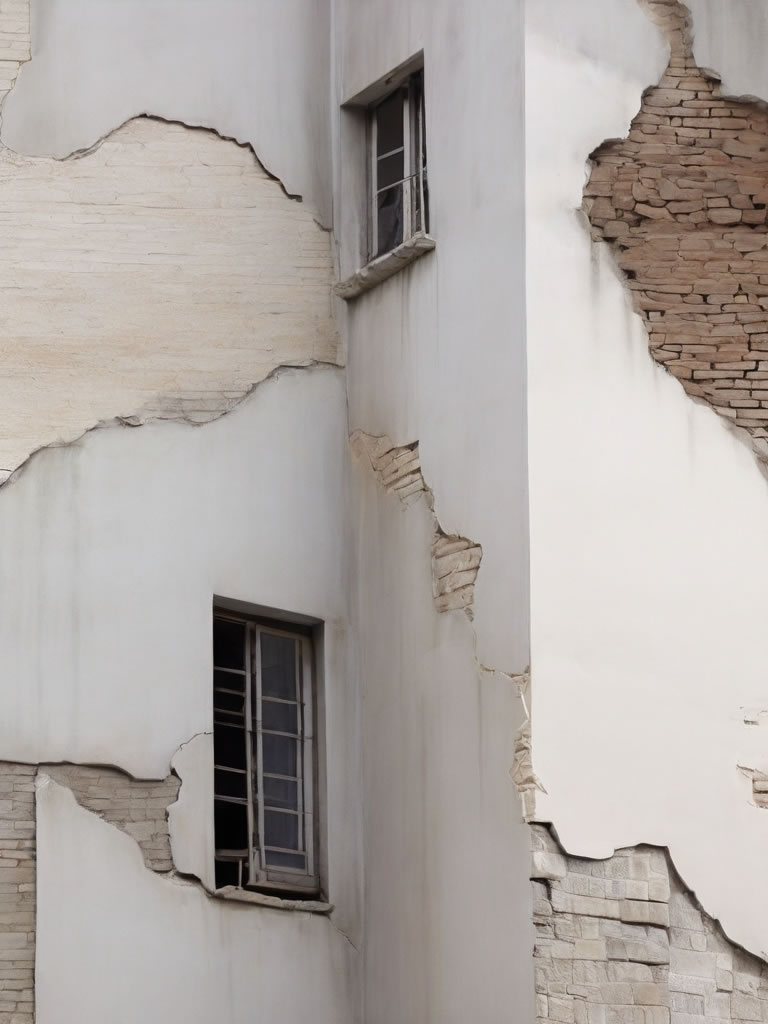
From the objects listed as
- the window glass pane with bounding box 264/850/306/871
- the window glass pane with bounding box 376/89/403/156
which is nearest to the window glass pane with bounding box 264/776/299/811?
the window glass pane with bounding box 264/850/306/871

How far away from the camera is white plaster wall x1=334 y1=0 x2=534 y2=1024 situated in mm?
9523

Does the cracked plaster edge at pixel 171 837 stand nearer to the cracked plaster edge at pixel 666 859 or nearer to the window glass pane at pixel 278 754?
the window glass pane at pixel 278 754

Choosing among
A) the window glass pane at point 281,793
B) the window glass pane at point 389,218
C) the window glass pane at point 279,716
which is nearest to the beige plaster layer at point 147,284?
the window glass pane at point 389,218

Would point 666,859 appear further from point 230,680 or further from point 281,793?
point 230,680

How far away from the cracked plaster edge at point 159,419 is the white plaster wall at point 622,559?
1919mm

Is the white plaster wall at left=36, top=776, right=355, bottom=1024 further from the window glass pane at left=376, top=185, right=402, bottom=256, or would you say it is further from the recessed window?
the window glass pane at left=376, top=185, right=402, bottom=256

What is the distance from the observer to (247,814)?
1080 cm

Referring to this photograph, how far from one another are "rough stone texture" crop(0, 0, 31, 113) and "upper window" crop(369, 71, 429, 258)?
2.11 metres

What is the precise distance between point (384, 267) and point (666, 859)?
3.72 meters

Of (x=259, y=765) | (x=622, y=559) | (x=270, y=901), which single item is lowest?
(x=270, y=901)

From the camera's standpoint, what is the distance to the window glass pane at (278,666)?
36.3 feet

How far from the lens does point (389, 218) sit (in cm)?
1141

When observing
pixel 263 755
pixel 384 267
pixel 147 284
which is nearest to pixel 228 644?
pixel 263 755

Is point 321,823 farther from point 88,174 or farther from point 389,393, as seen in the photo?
point 88,174
